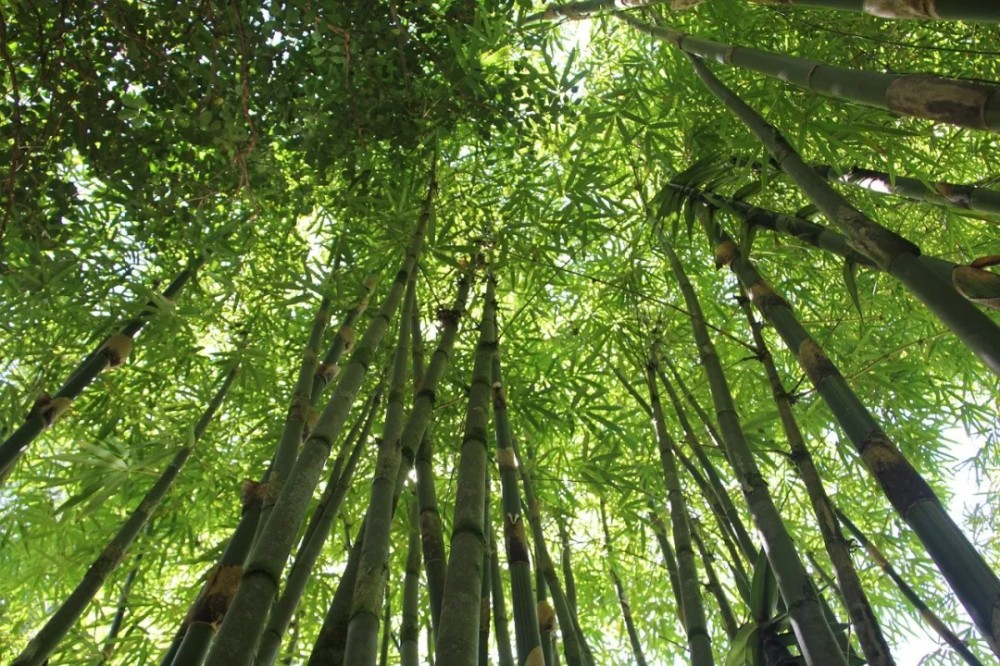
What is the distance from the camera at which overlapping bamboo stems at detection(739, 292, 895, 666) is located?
99 cm

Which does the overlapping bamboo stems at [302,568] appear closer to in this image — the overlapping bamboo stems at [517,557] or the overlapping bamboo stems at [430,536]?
the overlapping bamboo stems at [430,536]

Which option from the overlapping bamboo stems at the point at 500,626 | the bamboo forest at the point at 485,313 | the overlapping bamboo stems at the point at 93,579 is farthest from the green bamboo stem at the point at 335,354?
A: the overlapping bamboo stems at the point at 500,626

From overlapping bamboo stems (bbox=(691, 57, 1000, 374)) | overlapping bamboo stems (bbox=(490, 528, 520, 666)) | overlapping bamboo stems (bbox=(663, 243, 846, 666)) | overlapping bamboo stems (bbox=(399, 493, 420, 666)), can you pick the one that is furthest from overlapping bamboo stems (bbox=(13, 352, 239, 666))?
overlapping bamboo stems (bbox=(691, 57, 1000, 374))

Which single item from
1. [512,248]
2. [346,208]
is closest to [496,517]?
[512,248]

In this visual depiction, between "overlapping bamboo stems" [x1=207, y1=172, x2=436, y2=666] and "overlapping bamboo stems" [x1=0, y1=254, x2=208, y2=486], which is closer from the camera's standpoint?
"overlapping bamboo stems" [x1=207, y1=172, x2=436, y2=666]

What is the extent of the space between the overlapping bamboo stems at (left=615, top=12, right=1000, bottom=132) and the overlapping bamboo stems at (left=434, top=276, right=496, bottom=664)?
3.07 ft

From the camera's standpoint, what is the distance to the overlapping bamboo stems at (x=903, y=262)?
852 mm

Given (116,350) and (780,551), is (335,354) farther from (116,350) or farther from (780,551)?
(780,551)

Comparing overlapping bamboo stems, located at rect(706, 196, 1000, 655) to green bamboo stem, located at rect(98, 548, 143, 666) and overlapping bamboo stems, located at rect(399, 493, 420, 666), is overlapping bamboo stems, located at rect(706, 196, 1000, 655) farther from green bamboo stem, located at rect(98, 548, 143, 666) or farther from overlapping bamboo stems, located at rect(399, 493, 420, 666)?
green bamboo stem, located at rect(98, 548, 143, 666)

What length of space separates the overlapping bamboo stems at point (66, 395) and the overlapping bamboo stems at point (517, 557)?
123 centimetres

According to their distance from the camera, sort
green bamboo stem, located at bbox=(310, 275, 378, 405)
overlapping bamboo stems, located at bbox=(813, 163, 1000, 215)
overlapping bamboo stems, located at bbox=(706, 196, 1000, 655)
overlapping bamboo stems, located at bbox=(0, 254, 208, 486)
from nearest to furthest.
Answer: overlapping bamboo stems, located at bbox=(706, 196, 1000, 655) → overlapping bamboo stems, located at bbox=(813, 163, 1000, 215) → overlapping bamboo stems, located at bbox=(0, 254, 208, 486) → green bamboo stem, located at bbox=(310, 275, 378, 405)

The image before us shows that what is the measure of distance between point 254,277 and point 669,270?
1.82 metres

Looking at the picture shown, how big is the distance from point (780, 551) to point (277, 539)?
85 cm

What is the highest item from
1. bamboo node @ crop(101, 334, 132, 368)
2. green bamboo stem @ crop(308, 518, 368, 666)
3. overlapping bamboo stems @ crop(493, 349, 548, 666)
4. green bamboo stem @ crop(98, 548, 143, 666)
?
bamboo node @ crop(101, 334, 132, 368)
